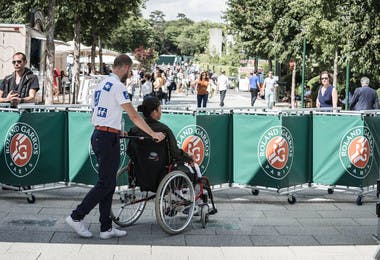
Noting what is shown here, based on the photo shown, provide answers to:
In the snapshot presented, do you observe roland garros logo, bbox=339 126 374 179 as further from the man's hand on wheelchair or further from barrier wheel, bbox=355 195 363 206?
the man's hand on wheelchair

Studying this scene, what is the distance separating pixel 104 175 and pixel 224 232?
1488mm

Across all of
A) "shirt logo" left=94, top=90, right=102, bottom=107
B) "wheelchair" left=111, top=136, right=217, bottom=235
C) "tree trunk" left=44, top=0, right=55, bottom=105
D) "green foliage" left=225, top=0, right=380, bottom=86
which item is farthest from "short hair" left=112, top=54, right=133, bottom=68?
"green foliage" left=225, top=0, right=380, bottom=86

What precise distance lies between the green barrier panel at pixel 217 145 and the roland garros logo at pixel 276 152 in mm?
473

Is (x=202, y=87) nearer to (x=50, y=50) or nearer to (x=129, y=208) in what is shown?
(x=50, y=50)

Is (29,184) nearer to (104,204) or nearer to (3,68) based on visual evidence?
(104,204)

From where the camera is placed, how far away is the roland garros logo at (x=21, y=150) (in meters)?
8.76

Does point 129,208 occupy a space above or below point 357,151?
below

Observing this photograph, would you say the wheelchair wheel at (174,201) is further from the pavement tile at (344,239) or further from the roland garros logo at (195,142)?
the roland garros logo at (195,142)

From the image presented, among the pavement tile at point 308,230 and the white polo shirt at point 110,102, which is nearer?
the white polo shirt at point 110,102

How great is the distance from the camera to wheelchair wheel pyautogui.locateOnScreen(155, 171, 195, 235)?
6898 mm

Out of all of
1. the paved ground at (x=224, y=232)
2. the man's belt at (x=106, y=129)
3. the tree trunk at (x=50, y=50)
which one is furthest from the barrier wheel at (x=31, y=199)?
the tree trunk at (x=50, y=50)

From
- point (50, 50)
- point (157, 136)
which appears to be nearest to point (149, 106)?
point (157, 136)

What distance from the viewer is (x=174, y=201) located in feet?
23.6

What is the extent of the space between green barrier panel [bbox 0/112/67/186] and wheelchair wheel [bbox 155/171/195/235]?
224 centimetres
